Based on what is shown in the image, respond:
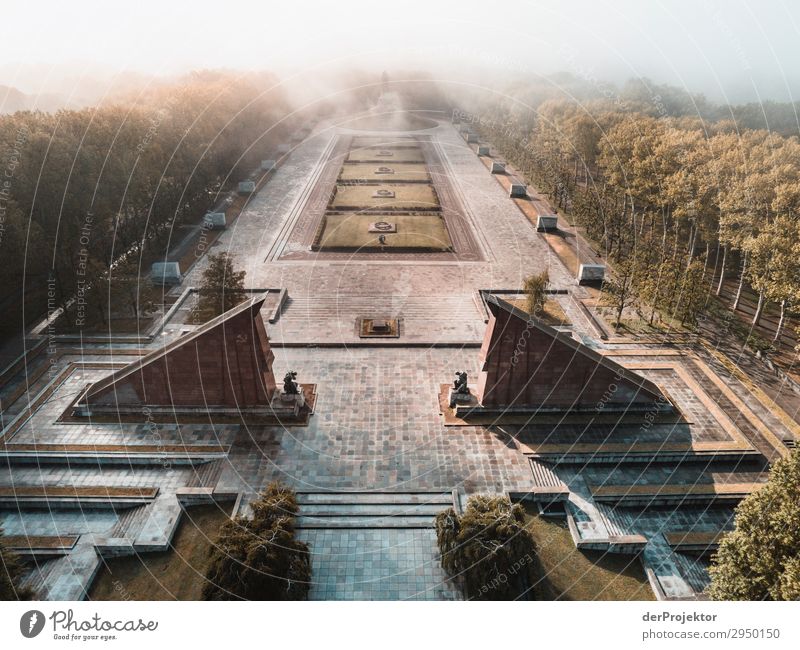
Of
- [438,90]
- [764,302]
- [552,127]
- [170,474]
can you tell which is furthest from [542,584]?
[438,90]

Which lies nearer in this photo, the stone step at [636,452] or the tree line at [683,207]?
the stone step at [636,452]

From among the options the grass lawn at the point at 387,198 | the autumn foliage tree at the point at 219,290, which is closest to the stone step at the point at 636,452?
the autumn foliage tree at the point at 219,290

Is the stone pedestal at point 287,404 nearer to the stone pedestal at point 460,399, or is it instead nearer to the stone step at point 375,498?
the stone step at point 375,498

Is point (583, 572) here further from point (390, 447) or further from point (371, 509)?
point (390, 447)

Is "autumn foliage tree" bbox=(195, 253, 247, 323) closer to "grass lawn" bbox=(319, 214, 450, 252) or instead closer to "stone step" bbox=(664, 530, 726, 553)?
"grass lawn" bbox=(319, 214, 450, 252)

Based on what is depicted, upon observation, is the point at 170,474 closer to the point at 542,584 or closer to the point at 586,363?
the point at 542,584
